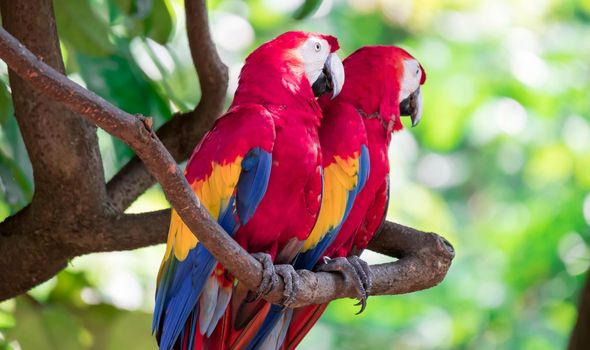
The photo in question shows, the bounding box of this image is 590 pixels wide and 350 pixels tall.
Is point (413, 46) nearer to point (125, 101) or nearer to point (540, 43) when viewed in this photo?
point (540, 43)

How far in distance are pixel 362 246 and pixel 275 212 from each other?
22cm

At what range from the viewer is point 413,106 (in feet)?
4.84

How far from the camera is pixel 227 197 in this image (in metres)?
1.16

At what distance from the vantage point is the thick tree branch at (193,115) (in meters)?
1.42

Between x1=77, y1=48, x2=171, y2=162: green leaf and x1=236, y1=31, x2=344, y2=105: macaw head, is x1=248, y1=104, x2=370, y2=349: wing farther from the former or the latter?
x1=77, y1=48, x2=171, y2=162: green leaf

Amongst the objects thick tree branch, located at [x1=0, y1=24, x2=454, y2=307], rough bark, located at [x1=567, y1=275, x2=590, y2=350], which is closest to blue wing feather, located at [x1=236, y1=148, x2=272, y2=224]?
thick tree branch, located at [x1=0, y1=24, x2=454, y2=307]

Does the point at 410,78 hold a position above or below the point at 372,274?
above

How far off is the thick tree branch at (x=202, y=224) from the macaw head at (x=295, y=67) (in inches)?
9.6

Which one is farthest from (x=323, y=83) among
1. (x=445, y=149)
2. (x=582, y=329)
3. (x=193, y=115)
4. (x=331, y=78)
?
(x=445, y=149)

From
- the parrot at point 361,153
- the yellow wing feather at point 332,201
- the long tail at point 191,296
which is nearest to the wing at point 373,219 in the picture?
the parrot at point 361,153

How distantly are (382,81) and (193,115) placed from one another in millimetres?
305

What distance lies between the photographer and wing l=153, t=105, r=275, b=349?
1146mm

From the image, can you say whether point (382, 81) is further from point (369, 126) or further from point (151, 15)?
point (151, 15)

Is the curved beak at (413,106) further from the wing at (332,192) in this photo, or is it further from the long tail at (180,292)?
the long tail at (180,292)
